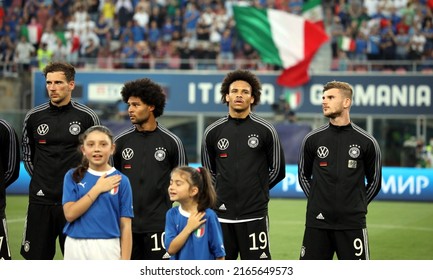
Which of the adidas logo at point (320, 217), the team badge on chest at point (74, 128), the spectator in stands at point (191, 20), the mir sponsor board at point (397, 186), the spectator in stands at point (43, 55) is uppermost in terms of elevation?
the spectator in stands at point (191, 20)

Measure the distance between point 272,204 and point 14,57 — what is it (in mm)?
12666

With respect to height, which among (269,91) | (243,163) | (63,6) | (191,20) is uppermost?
(63,6)

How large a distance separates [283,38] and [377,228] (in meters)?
14.5

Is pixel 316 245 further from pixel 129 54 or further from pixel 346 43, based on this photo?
pixel 129 54

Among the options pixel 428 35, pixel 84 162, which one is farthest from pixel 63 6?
pixel 84 162

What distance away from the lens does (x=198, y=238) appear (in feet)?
25.6

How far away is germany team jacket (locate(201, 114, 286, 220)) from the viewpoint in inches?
389

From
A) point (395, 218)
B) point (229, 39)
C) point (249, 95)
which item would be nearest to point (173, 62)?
point (229, 39)

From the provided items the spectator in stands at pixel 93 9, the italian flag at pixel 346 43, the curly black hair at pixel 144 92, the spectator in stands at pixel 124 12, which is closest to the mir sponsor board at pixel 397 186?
the italian flag at pixel 346 43

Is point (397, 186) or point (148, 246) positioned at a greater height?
point (148, 246)

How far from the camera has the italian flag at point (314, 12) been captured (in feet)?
105

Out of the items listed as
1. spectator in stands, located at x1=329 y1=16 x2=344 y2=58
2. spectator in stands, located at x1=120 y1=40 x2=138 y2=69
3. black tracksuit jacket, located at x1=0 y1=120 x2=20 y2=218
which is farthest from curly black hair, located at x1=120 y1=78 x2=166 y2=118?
spectator in stands, located at x1=120 y1=40 x2=138 y2=69

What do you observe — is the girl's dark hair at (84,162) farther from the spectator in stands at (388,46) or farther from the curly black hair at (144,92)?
the spectator in stands at (388,46)

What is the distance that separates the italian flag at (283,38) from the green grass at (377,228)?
312 inches
